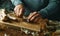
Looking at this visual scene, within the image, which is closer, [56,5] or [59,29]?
[59,29]

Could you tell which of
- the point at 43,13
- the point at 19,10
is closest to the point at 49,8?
the point at 43,13

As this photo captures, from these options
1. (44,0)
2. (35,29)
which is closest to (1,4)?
(44,0)

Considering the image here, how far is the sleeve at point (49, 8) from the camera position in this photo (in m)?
0.98

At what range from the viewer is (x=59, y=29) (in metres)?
0.91

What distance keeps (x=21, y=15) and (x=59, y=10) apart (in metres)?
0.25

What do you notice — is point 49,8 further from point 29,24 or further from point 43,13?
point 29,24

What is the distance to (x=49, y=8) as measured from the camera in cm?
101

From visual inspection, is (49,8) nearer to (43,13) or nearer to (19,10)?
(43,13)

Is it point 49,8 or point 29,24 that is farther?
point 49,8

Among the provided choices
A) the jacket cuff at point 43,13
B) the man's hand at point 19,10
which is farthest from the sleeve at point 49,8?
the man's hand at point 19,10

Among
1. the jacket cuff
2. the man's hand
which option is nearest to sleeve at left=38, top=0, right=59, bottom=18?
the jacket cuff

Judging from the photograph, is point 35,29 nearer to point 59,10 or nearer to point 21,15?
point 21,15

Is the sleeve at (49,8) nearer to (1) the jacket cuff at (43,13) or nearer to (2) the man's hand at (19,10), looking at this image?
(1) the jacket cuff at (43,13)

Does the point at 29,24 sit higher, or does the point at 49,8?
the point at 49,8
